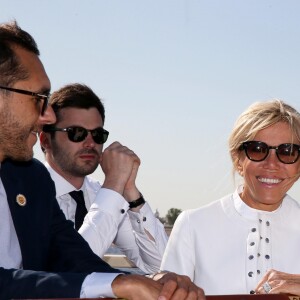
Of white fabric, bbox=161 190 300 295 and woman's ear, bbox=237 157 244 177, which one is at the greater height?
woman's ear, bbox=237 157 244 177

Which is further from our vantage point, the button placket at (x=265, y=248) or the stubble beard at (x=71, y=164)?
the stubble beard at (x=71, y=164)

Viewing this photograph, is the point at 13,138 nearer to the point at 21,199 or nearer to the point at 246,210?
the point at 21,199

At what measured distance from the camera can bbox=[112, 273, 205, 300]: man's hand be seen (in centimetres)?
257

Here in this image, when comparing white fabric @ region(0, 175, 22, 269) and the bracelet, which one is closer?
white fabric @ region(0, 175, 22, 269)

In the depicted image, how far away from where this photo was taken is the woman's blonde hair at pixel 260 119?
430 centimetres

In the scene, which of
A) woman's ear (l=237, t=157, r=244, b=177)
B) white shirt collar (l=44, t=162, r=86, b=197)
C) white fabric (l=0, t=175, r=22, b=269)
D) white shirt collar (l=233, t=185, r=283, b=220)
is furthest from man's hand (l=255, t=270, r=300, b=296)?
white shirt collar (l=44, t=162, r=86, b=197)

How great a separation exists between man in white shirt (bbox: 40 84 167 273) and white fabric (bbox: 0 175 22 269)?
113cm

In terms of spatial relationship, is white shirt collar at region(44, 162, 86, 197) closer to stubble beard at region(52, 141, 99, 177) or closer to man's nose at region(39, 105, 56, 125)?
stubble beard at region(52, 141, 99, 177)

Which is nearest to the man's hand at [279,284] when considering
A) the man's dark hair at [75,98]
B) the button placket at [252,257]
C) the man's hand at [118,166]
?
the button placket at [252,257]

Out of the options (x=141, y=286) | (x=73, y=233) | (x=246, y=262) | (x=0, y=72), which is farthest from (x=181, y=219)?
(x=141, y=286)

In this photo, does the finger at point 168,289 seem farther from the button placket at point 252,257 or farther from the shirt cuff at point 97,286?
the button placket at point 252,257

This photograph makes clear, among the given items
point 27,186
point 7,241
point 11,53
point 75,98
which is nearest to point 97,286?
point 7,241

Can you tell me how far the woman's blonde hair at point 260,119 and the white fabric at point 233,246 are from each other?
0.39 meters

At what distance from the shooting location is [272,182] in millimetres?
4301
